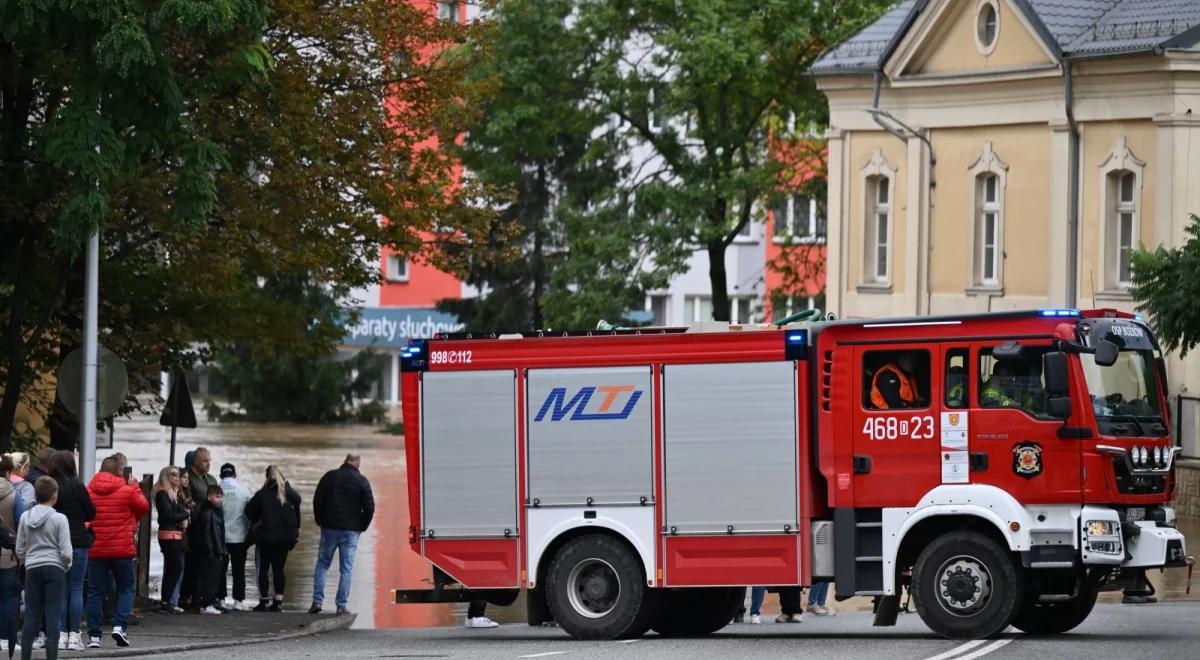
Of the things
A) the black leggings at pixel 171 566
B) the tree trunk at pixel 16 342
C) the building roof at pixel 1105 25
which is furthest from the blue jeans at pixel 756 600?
Result: the building roof at pixel 1105 25

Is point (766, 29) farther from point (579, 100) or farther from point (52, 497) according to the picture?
point (52, 497)

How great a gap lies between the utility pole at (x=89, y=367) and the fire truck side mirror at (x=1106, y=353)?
1003 cm

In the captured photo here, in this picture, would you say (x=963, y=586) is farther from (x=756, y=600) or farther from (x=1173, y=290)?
(x=1173, y=290)

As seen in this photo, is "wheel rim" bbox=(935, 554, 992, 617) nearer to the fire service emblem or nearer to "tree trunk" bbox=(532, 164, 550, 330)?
the fire service emblem

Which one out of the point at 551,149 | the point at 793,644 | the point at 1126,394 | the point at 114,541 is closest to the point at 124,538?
the point at 114,541

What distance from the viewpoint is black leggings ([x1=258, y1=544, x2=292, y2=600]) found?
24.2 meters

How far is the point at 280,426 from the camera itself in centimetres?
7325

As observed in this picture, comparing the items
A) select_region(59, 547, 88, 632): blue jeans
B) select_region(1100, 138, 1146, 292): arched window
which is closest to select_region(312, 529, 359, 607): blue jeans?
select_region(59, 547, 88, 632): blue jeans

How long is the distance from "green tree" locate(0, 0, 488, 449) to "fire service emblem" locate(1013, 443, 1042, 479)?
8153mm

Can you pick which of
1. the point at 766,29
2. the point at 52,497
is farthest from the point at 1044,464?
the point at 766,29

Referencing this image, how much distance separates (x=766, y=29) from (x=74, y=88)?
2915cm

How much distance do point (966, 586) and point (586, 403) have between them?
372 cm

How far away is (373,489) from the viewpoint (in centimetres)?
4697

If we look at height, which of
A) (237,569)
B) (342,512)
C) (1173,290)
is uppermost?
(1173,290)
